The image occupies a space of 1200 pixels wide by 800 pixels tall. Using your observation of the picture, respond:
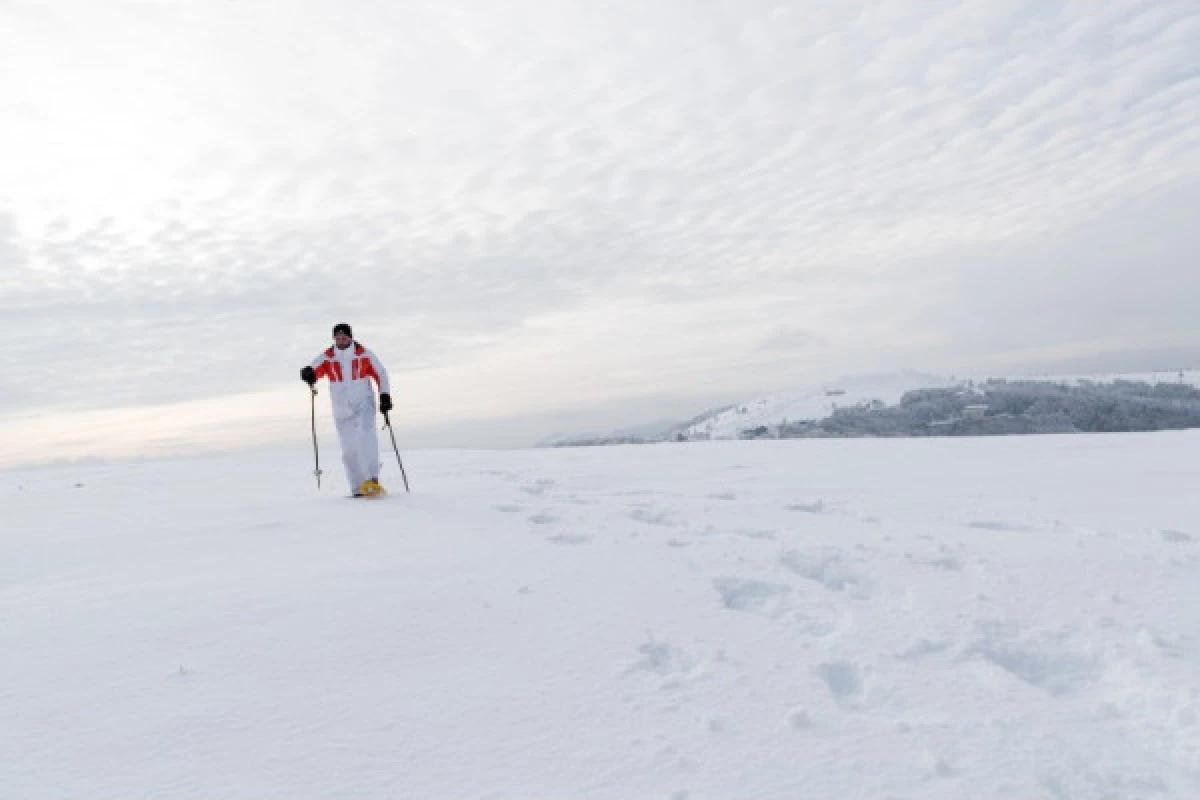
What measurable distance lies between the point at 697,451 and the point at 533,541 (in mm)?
8244

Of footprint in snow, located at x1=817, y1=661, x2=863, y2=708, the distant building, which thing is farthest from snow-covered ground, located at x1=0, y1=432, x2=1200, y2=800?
the distant building

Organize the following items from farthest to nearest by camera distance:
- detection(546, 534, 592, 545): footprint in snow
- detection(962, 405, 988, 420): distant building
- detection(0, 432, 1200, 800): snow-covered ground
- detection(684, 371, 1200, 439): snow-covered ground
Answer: detection(684, 371, 1200, 439): snow-covered ground, detection(962, 405, 988, 420): distant building, detection(546, 534, 592, 545): footprint in snow, detection(0, 432, 1200, 800): snow-covered ground

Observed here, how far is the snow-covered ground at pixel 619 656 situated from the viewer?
7.79ft

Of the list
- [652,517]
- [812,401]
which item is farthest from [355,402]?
[812,401]

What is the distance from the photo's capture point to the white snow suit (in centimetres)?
958

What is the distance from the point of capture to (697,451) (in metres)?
13.6

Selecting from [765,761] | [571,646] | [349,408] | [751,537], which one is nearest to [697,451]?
[349,408]

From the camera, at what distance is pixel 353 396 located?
975 centimetres

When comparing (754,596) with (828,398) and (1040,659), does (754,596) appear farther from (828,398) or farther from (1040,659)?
(828,398)

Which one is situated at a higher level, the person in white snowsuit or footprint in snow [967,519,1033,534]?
the person in white snowsuit

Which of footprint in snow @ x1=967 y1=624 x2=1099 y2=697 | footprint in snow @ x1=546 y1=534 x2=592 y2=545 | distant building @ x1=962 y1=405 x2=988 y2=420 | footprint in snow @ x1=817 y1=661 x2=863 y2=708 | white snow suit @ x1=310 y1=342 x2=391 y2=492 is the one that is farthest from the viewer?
distant building @ x1=962 y1=405 x2=988 y2=420

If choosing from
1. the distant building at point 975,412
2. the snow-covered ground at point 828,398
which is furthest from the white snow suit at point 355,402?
the snow-covered ground at point 828,398

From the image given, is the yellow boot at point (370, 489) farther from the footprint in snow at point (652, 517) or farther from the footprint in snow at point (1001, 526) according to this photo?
the footprint in snow at point (1001, 526)

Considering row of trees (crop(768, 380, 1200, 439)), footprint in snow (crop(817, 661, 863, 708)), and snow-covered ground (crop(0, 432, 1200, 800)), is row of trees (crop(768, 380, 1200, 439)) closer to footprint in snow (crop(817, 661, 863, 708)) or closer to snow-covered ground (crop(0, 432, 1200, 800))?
snow-covered ground (crop(0, 432, 1200, 800))
